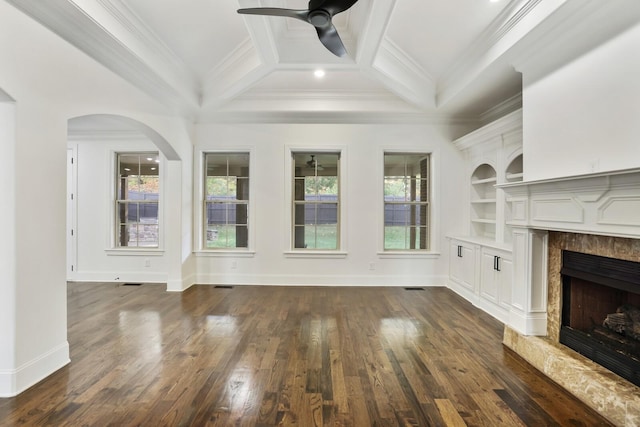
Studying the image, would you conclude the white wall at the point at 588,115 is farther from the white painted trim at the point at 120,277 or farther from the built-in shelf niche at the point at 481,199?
the white painted trim at the point at 120,277

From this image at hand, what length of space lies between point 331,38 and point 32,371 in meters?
3.52

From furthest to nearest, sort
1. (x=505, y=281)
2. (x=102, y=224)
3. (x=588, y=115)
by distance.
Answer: (x=102, y=224) < (x=505, y=281) < (x=588, y=115)

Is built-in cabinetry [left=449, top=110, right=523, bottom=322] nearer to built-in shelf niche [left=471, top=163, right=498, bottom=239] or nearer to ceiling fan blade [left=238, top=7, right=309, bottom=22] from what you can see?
built-in shelf niche [left=471, top=163, right=498, bottom=239]

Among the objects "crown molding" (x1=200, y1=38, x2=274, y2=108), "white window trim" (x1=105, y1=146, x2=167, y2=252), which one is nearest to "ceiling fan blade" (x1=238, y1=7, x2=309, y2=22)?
"crown molding" (x1=200, y1=38, x2=274, y2=108)

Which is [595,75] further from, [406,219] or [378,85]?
[406,219]

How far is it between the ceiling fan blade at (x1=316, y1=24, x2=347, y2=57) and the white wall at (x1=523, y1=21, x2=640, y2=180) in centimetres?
195

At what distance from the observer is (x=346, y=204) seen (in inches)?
199

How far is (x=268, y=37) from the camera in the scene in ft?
10.6

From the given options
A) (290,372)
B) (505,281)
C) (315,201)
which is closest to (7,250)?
(290,372)

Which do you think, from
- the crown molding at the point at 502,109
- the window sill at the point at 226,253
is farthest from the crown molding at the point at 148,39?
the crown molding at the point at 502,109

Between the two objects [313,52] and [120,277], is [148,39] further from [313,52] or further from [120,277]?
[120,277]

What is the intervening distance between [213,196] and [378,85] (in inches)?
134

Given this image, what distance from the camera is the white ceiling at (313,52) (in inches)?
104

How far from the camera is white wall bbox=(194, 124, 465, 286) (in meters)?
5.04
